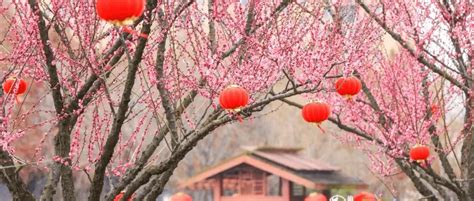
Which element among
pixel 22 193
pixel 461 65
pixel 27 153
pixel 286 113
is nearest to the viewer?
pixel 22 193

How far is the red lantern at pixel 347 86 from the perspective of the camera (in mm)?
6086

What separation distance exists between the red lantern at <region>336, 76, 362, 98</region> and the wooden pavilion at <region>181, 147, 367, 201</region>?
10.1m

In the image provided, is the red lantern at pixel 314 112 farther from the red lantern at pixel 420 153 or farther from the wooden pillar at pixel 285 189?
the wooden pillar at pixel 285 189

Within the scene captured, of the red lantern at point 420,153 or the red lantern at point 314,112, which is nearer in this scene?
the red lantern at point 314,112

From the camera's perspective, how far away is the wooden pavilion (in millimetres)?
16578

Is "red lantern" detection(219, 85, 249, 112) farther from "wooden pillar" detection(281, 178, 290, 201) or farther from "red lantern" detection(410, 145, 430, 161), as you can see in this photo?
"wooden pillar" detection(281, 178, 290, 201)

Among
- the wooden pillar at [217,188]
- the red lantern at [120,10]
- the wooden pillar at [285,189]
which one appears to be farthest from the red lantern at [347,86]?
the wooden pillar at [217,188]

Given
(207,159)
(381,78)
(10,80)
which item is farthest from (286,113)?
(10,80)

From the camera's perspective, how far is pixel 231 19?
6629 millimetres

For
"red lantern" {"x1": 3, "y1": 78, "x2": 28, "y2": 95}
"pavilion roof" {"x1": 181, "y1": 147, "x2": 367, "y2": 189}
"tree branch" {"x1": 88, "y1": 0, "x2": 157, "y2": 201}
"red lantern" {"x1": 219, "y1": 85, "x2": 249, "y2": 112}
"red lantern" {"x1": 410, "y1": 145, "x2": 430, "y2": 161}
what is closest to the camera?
"tree branch" {"x1": 88, "y1": 0, "x2": 157, "y2": 201}

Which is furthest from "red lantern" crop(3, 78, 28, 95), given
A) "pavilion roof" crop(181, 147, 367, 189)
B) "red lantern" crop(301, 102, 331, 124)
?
"pavilion roof" crop(181, 147, 367, 189)

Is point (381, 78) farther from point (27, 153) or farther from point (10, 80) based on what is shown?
point (27, 153)

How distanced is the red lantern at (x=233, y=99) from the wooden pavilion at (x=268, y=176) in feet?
37.0

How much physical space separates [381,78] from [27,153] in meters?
12.6
